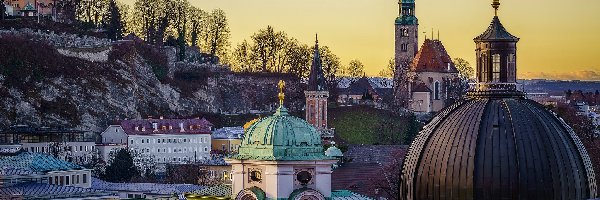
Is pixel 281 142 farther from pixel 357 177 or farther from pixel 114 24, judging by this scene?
pixel 114 24

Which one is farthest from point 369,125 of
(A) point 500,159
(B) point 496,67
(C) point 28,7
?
(A) point 500,159

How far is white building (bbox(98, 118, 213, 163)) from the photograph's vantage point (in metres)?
120

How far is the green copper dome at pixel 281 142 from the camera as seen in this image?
51.1 m

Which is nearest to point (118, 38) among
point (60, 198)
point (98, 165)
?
point (98, 165)

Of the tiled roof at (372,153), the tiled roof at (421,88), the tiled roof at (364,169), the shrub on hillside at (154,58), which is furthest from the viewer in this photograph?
the tiled roof at (421,88)

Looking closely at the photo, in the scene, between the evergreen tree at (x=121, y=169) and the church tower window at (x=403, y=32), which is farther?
the church tower window at (x=403, y=32)

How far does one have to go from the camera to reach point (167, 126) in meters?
124

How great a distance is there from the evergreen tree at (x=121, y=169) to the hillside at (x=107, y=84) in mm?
9155

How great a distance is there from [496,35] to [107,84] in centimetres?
8280

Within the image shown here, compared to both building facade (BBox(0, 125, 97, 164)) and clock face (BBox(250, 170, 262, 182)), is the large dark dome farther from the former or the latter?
building facade (BBox(0, 125, 97, 164))

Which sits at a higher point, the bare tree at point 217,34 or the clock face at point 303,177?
the bare tree at point 217,34

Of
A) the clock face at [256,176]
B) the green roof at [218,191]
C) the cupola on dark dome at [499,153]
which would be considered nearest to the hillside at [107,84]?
the green roof at [218,191]

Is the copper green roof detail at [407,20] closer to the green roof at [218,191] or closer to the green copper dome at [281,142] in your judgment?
the green roof at [218,191]

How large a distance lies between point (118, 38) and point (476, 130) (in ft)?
305
